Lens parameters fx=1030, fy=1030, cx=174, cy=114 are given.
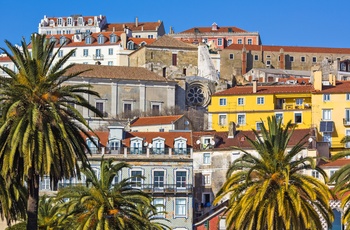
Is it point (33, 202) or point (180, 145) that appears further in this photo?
point (180, 145)

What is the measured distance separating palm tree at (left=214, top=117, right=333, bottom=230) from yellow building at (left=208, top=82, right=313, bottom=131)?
207 ft

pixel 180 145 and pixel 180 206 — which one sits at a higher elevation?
pixel 180 145

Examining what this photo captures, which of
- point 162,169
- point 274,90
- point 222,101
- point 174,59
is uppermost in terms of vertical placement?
point 174,59

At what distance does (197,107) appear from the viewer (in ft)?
460

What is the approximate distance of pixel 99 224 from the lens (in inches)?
1916

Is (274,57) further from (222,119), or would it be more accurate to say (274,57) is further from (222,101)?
(222,119)

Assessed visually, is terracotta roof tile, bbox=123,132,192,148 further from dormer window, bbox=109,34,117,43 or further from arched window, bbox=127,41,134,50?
dormer window, bbox=109,34,117,43

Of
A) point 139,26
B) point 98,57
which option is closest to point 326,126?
point 98,57

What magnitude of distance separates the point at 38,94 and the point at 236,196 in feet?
46.4

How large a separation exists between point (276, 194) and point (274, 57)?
124563 millimetres

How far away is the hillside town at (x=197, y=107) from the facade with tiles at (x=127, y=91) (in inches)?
5.1

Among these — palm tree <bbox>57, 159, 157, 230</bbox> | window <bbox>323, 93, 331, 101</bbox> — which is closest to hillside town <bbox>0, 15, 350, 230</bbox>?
window <bbox>323, 93, 331, 101</bbox>

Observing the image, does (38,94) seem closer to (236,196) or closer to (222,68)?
(236,196)

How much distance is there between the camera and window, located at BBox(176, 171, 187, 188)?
8681cm
